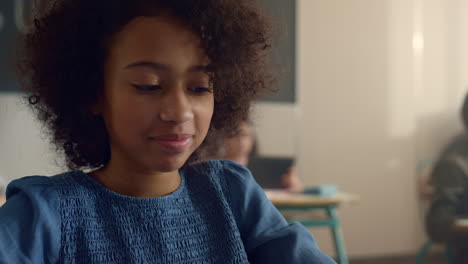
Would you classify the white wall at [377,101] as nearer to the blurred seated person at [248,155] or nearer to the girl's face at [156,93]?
the blurred seated person at [248,155]

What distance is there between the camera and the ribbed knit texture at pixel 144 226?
66 cm

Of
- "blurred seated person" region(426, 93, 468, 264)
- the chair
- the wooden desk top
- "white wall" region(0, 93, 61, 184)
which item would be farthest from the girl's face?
the chair

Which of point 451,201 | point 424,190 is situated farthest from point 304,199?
point 424,190

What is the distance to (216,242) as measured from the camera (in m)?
0.75

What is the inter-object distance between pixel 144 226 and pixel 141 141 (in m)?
0.12

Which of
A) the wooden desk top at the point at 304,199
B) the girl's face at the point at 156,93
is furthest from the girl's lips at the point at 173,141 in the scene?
the wooden desk top at the point at 304,199

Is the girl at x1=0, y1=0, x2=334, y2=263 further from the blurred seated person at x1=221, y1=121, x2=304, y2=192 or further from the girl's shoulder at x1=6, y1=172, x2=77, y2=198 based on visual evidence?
the blurred seated person at x1=221, y1=121, x2=304, y2=192

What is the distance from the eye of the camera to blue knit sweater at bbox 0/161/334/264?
62cm

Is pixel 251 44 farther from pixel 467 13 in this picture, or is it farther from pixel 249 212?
pixel 467 13

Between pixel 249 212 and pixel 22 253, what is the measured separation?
327 mm

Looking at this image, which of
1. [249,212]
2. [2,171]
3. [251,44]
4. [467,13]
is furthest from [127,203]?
[467,13]

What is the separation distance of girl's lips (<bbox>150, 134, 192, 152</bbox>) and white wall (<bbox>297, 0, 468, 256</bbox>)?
335 cm

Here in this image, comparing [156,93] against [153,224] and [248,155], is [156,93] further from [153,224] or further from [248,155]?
[248,155]

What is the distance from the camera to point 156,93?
0.67 m
